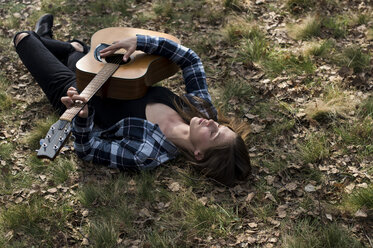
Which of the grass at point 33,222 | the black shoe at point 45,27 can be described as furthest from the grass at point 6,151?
the black shoe at point 45,27

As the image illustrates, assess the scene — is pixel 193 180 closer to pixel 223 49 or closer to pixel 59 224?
pixel 59 224

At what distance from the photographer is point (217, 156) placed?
3.60 metres

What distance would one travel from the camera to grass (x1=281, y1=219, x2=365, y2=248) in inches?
122

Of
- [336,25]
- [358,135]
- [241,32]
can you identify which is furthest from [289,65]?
[358,135]

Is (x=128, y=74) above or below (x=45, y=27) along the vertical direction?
above

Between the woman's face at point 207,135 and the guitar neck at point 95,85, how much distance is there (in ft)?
3.05

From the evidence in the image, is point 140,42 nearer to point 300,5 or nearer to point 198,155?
point 198,155

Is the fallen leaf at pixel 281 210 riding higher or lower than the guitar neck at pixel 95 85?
lower

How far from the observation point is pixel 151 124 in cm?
396

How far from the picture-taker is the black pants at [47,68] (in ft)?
14.6

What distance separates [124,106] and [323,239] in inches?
88.4

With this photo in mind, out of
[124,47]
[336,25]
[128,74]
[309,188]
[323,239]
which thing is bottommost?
[309,188]

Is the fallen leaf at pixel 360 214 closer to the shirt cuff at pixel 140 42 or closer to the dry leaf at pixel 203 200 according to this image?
the dry leaf at pixel 203 200

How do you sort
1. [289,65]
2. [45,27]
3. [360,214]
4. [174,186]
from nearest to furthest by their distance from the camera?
[360,214] < [174,186] < [289,65] < [45,27]
